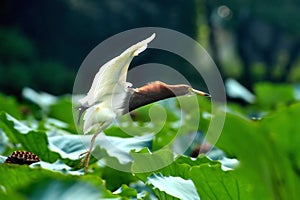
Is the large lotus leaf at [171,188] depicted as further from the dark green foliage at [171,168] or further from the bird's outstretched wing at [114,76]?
the bird's outstretched wing at [114,76]

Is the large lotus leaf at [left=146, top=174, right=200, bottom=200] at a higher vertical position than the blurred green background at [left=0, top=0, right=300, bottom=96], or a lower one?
lower

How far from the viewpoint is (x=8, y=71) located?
10.7 meters

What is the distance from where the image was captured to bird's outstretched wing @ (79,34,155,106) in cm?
91

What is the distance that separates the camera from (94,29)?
13.2 meters

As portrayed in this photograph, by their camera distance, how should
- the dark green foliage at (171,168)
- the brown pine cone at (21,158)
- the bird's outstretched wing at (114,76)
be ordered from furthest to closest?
the brown pine cone at (21,158), the bird's outstretched wing at (114,76), the dark green foliage at (171,168)

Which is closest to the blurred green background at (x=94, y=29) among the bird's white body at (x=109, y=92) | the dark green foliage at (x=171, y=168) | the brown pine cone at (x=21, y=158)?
the dark green foliage at (x=171, y=168)

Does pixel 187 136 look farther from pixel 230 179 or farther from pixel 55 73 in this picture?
pixel 55 73

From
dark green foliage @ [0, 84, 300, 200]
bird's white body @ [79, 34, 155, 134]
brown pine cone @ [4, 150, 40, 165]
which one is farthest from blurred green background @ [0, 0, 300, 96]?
bird's white body @ [79, 34, 155, 134]

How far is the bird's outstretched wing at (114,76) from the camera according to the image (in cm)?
91

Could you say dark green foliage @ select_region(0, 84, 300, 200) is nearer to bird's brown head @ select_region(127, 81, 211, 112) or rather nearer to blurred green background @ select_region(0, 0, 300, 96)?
bird's brown head @ select_region(127, 81, 211, 112)

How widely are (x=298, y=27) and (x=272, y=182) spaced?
1586 centimetres

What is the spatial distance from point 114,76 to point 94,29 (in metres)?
12.4

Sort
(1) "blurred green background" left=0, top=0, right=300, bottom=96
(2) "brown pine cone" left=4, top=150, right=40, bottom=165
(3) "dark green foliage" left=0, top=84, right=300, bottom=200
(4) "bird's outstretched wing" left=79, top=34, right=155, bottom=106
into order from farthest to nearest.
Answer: (1) "blurred green background" left=0, top=0, right=300, bottom=96 → (2) "brown pine cone" left=4, top=150, right=40, bottom=165 → (4) "bird's outstretched wing" left=79, top=34, right=155, bottom=106 → (3) "dark green foliage" left=0, top=84, right=300, bottom=200

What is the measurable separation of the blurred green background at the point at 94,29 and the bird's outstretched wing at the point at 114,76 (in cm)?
931
